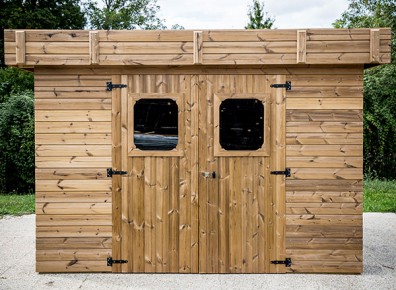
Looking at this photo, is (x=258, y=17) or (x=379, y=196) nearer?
(x=379, y=196)

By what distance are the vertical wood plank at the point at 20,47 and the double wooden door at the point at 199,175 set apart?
984mm

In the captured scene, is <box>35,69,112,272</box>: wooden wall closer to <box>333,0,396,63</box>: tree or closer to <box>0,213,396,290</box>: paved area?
<box>0,213,396,290</box>: paved area

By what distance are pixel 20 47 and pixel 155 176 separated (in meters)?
1.98

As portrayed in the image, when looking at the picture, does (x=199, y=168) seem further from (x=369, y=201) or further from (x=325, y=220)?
(x=369, y=201)

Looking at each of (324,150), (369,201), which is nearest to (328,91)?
(324,150)

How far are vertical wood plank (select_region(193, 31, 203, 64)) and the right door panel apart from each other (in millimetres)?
273

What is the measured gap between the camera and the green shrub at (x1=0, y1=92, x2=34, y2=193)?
1229cm

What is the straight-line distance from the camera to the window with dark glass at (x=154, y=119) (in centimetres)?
559

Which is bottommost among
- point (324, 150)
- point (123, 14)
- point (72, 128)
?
point (324, 150)

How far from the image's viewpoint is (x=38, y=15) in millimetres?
19891

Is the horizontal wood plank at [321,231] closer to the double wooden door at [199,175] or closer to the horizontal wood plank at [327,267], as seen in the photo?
the double wooden door at [199,175]

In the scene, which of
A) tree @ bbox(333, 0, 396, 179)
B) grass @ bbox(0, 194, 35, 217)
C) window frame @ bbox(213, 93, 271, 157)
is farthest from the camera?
Result: tree @ bbox(333, 0, 396, 179)

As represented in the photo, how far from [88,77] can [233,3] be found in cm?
2919

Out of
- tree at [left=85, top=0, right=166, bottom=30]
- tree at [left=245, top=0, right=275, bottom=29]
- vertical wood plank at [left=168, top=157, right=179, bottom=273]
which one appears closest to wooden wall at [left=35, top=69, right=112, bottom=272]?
vertical wood plank at [left=168, top=157, right=179, bottom=273]
